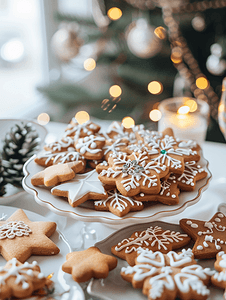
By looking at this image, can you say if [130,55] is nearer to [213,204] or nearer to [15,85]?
[213,204]

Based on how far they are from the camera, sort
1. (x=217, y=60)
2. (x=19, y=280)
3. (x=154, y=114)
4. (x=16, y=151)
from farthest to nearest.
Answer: (x=154, y=114)
(x=217, y=60)
(x=16, y=151)
(x=19, y=280)

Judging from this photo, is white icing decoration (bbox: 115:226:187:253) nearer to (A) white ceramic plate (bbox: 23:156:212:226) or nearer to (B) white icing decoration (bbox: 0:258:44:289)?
(A) white ceramic plate (bbox: 23:156:212:226)

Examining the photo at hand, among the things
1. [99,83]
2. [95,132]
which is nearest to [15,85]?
[99,83]

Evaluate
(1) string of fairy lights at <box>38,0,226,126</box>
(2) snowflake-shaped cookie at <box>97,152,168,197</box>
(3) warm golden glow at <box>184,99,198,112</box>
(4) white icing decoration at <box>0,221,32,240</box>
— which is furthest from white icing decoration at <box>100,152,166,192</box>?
(1) string of fairy lights at <box>38,0,226,126</box>

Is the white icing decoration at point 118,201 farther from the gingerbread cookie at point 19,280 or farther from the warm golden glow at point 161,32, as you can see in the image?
the warm golden glow at point 161,32

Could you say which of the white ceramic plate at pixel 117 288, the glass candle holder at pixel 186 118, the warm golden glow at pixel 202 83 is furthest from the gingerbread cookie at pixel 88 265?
the warm golden glow at pixel 202 83

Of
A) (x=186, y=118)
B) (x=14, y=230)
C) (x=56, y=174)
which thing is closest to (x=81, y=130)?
(x=56, y=174)

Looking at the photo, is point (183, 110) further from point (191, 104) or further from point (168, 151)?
point (168, 151)
